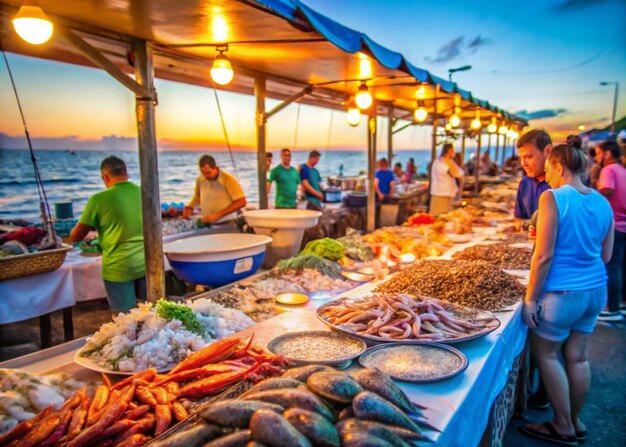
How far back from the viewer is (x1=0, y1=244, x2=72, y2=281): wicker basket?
3.57m

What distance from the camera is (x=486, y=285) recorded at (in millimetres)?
3045

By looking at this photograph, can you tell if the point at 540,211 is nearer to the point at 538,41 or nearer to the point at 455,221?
the point at 455,221

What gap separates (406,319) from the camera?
7.83ft

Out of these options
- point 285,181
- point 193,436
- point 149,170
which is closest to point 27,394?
point 193,436

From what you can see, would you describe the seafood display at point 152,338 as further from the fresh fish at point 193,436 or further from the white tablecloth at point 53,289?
the white tablecloth at point 53,289

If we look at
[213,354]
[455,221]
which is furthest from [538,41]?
[213,354]

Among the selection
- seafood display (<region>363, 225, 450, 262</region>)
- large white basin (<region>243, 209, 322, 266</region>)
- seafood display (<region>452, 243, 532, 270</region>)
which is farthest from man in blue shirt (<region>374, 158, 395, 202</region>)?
large white basin (<region>243, 209, 322, 266</region>)

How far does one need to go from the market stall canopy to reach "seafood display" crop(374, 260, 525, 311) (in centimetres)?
183

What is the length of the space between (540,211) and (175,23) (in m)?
2.79

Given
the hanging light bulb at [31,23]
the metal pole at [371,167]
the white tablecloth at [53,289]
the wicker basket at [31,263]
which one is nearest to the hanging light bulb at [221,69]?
the hanging light bulb at [31,23]

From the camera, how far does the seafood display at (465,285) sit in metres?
2.90

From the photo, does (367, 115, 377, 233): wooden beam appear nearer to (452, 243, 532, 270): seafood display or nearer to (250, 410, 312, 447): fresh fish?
(452, 243, 532, 270): seafood display

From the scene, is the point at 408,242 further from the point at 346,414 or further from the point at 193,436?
the point at 193,436

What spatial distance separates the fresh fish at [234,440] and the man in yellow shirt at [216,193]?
185 inches
